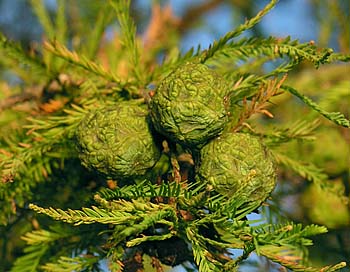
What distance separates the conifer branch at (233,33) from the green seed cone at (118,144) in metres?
0.16

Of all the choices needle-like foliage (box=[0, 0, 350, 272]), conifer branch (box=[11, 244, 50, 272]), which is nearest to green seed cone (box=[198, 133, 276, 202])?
needle-like foliage (box=[0, 0, 350, 272])

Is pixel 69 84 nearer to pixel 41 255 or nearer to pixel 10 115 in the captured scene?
pixel 10 115

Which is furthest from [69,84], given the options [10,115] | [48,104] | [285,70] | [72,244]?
[285,70]

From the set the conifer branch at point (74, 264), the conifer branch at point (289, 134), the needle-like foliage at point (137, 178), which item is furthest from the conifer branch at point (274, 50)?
the conifer branch at point (74, 264)

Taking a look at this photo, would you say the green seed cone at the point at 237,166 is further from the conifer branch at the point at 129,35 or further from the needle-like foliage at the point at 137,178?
the conifer branch at the point at 129,35

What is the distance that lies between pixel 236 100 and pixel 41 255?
38 centimetres

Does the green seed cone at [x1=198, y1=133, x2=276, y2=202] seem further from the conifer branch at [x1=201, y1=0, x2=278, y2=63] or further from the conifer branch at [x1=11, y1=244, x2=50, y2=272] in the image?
the conifer branch at [x1=11, y1=244, x2=50, y2=272]

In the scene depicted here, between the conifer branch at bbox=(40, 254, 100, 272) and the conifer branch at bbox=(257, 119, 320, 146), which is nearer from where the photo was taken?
the conifer branch at bbox=(40, 254, 100, 272)

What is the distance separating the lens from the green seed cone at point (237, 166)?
0.70 m

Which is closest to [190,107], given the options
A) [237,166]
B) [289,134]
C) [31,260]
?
[237,166]

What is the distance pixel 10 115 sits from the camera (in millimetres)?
1162

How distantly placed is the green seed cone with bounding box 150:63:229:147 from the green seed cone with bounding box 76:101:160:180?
3cm

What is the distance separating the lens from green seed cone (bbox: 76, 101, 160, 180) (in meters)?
0.72

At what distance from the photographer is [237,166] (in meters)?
0.70
